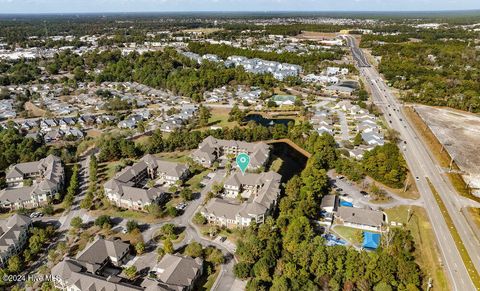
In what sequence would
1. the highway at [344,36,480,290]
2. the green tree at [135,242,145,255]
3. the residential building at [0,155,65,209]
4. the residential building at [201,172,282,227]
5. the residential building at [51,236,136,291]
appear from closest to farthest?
the residential building at [51,236,136,291] < the highway at [344,36,480,290] < the green tree at [135,242,145,255] < the residential building at [201,172,282,227] < the residential building at [0,155,65,209]

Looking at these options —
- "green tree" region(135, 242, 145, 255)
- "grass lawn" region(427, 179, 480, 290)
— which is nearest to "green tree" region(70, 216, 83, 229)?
"green tree" region(135, 242, 145, 255)

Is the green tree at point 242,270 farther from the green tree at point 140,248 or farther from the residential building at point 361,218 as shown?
the residential building at point 361,218

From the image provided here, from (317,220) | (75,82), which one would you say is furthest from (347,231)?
(75,82)

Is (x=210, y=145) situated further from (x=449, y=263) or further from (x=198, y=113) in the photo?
(x=449, y=263)

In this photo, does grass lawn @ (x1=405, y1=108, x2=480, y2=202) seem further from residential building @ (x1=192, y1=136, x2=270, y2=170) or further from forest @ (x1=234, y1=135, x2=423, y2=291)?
residential building @ (x1=192, y1=136, x2=270, y2=170)

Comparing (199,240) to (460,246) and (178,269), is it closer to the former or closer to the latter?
(178,269)

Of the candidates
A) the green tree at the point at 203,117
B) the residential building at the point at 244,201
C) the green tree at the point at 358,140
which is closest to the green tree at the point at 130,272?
the residential building at the point at 244,201
